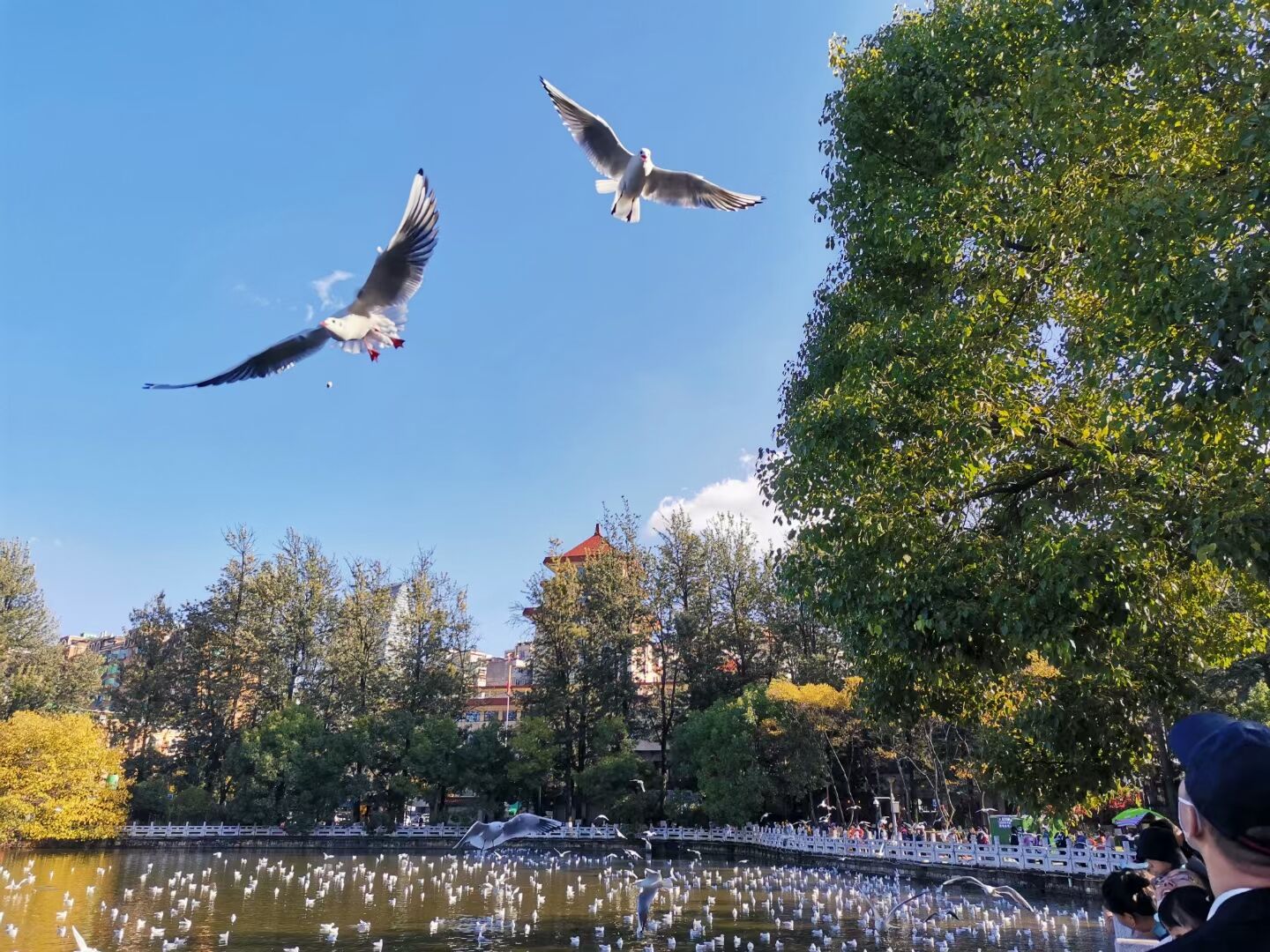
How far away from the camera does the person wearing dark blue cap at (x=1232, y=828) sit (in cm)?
161

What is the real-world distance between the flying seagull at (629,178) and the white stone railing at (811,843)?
16105 mm

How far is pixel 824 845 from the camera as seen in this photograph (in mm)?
27328

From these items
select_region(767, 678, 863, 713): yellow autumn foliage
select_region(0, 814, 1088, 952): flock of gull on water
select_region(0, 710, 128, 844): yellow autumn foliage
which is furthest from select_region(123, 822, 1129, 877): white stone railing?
select_region(767, 678, 863, 713): yellow autumn foliage

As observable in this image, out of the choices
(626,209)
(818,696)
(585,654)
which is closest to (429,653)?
(585,654)

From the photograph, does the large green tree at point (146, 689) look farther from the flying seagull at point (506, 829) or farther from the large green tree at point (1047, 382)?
the large green tree at point (1047, 382)

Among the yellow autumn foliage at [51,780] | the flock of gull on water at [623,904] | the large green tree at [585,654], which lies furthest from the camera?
the large green tree at [585,654]

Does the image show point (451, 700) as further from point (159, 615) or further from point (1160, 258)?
point (1160, 258)

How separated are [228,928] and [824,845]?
17.9 metres

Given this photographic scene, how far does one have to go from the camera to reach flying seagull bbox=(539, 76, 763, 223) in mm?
7543

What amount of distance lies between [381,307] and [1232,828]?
5974 mm

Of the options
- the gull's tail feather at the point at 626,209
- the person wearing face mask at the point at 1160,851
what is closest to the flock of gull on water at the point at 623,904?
the gull's tail feather at the point at 626,209

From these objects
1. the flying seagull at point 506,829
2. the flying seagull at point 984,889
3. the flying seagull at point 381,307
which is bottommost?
the flying seagull at point 984,889

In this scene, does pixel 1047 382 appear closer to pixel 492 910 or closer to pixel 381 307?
pixel 381 307

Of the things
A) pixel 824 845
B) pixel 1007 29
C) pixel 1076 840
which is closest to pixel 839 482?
pixel 1007 29
